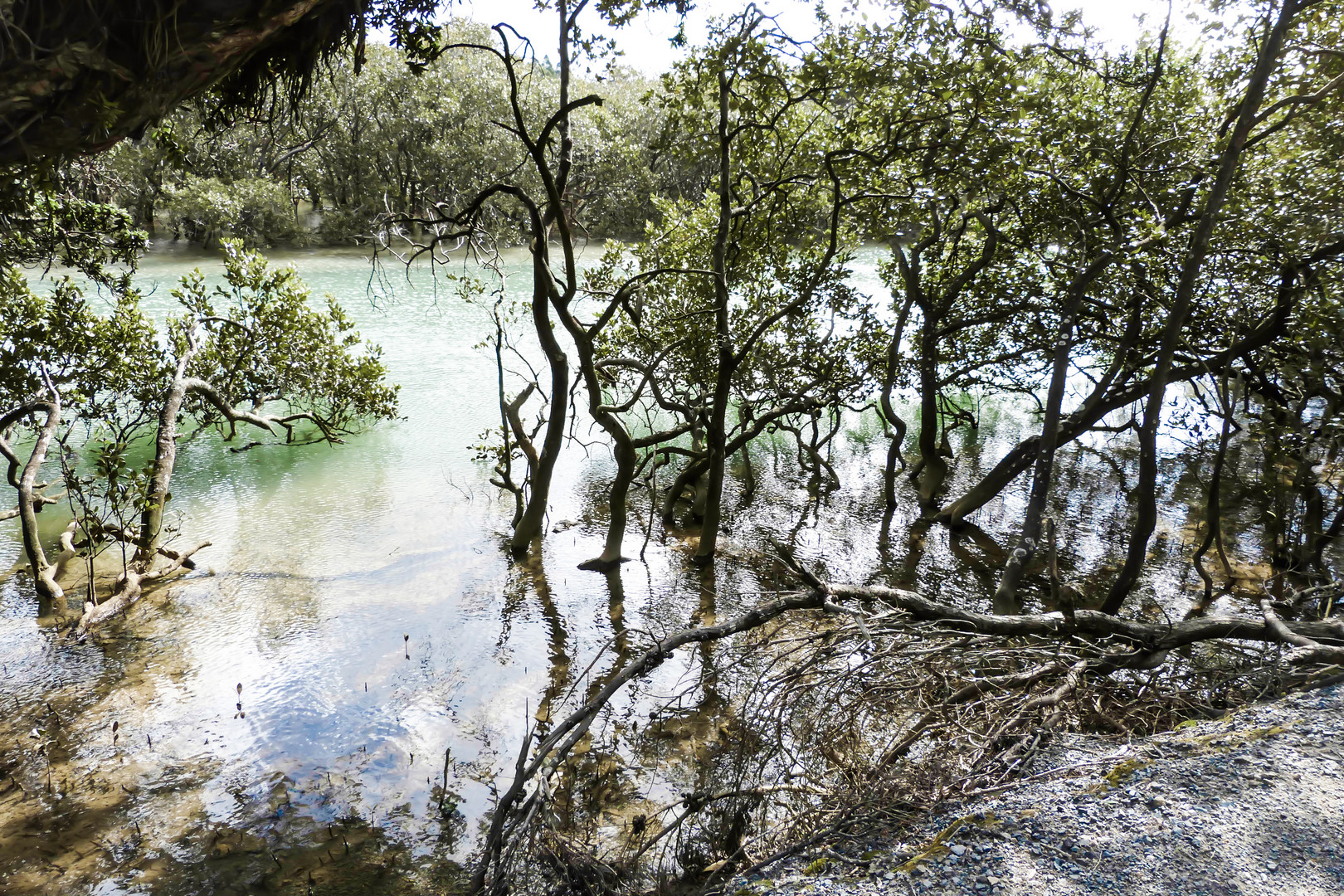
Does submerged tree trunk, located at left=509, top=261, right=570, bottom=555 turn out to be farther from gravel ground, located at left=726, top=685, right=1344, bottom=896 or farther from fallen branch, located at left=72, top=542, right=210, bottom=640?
gravel ground, located at left=726, top=685, right=1344, bottom=896

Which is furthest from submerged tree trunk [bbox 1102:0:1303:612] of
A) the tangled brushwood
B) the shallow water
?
the shallow water

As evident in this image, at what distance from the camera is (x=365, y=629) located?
906 centimetres

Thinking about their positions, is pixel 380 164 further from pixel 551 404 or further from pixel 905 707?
pixel 905 707

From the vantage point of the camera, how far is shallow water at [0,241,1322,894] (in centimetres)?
608

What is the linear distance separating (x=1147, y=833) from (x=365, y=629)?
26.5ft

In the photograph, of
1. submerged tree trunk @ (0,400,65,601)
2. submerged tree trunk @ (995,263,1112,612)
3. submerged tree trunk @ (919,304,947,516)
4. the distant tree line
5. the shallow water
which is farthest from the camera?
the distant tree line

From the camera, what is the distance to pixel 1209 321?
9.87 meters

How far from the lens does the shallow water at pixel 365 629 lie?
608 centimetres

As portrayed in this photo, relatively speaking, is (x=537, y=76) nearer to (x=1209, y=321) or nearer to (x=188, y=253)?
(x=188, y=253)

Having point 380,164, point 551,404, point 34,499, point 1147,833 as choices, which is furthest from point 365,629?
point 380,164

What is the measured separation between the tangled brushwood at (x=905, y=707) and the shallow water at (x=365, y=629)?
1925 millimetres

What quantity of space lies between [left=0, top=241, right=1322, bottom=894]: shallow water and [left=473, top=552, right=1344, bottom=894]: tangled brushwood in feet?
6.31

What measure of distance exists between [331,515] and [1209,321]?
12430 mm

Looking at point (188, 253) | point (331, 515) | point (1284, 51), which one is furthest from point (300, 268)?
point (1284, 51)
